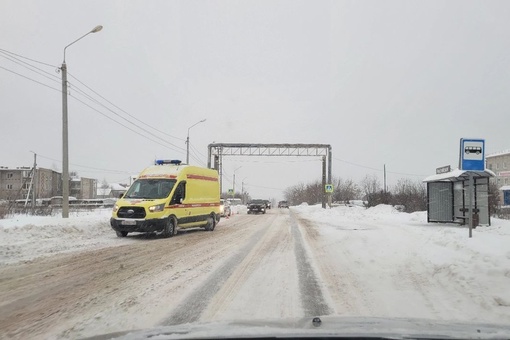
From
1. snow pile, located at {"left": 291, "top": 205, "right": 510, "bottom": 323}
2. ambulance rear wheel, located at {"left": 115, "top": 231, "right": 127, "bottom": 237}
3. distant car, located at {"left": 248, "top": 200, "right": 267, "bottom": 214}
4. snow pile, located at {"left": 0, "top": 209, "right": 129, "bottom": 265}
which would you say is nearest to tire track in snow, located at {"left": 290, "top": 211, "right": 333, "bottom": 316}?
snow pile, located at {"left": 291, "top": 205, "right": 510, "bottom": 323}

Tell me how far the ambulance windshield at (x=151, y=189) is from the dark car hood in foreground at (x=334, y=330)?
13.6 metres

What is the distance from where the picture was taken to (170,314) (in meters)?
5.31

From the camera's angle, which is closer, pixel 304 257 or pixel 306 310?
pixel 306 310

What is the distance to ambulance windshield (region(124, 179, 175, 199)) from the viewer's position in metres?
16.3

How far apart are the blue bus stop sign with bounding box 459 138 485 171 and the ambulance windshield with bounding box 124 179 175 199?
406 inches

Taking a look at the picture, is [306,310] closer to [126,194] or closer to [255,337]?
[255,337]

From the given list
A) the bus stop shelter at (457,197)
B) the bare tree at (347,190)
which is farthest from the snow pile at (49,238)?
the bare tree at (347,190)

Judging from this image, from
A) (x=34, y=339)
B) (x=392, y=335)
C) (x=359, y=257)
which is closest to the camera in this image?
(x=392, y=335)

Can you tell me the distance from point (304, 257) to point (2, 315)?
6.96m

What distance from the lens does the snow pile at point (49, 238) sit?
10844 millimetres

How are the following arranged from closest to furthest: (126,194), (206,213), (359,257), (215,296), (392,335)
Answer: (392,335) → (215,296) → (359,257) → (126,194) → (206,213)

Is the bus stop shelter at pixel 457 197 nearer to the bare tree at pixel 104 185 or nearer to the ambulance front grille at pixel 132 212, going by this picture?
the ambulance front grille at pixel 132 212

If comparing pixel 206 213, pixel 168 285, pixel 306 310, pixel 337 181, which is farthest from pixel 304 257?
pixel 337 181

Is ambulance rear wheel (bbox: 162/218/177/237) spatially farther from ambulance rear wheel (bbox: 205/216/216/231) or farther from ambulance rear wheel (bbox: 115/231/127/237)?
ambulance rear wheel (bbox: 205/216/216/231)
